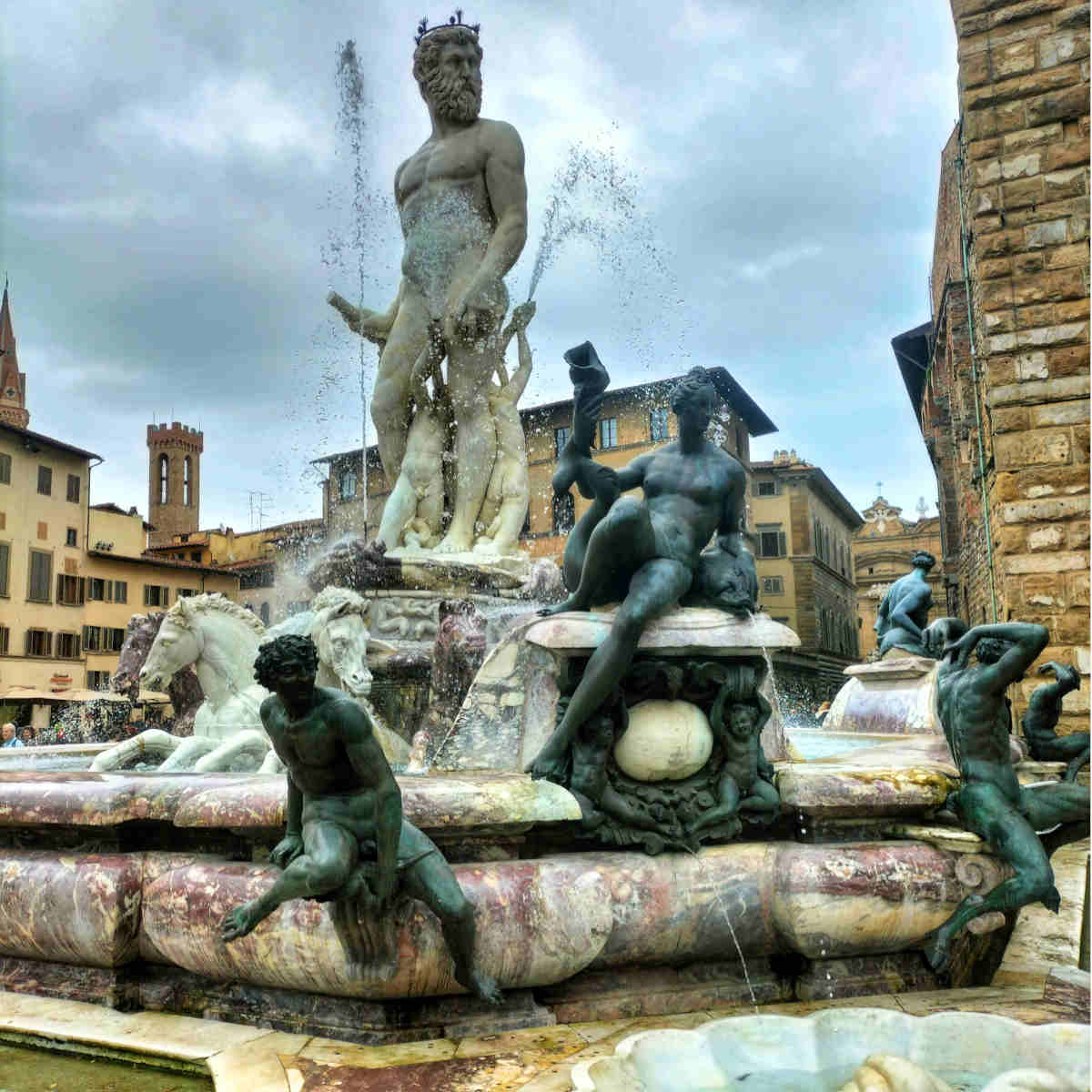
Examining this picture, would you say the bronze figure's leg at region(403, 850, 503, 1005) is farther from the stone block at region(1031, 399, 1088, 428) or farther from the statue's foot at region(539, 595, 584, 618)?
the stone block at region(1031, 399, 1088, 428)

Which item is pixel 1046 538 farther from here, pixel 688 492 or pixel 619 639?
pixel 619 639

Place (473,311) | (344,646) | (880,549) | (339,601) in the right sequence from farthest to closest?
(880,549)
(473,311)
(339,601)
(344,646)

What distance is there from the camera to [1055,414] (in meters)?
A: 8.46

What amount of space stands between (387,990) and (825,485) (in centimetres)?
5461

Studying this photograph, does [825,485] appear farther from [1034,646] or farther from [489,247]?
[1034,646]

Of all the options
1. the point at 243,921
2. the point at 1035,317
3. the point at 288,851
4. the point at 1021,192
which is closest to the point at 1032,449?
the point at 1035,317

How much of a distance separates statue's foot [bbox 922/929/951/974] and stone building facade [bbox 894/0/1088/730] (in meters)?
5.34

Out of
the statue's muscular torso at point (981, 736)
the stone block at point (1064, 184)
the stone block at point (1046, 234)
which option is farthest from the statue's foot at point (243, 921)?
the stone block at point (1064, 184)

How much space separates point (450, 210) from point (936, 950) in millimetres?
6106

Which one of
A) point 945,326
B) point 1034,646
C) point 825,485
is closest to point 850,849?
point 1034,646

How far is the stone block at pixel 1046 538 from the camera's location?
326 inches

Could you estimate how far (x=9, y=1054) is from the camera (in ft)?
9.63

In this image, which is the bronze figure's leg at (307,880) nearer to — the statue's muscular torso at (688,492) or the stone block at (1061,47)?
the statue's muscular torso at (688,492)

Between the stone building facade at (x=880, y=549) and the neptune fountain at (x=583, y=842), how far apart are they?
5855cm
